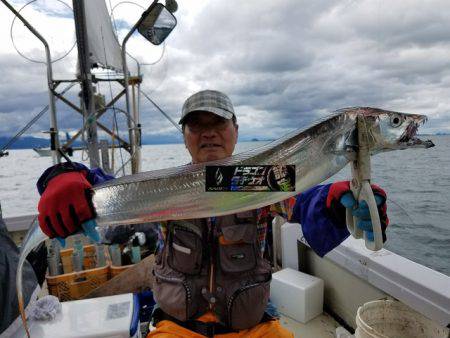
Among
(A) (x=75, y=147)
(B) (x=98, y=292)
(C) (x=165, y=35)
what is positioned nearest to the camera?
(B) (x=98, y=292)

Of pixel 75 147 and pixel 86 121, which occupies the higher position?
pixel 86 121

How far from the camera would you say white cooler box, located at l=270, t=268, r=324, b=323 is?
155 inches

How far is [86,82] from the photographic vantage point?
16.3 feet

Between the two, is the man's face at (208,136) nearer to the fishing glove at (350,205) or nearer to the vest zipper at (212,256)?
the vest zipper at (212,256)

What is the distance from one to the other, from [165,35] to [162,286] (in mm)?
3843

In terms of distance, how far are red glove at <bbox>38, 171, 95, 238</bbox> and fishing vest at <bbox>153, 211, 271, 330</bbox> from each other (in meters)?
0.72

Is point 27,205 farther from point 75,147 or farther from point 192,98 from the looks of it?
point 192,98

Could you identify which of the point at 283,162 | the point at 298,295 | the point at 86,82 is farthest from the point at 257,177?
the point at 86,82

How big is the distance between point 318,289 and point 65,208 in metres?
3.19

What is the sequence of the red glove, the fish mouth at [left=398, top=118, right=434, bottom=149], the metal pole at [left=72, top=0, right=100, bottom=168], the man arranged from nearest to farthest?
1. the fish mouth at [left=398, top=118, right=434, bottom=149]
2. the red glove
3. the man
4. the metal pole at [left=72, top=0, right=100, bottom=168]

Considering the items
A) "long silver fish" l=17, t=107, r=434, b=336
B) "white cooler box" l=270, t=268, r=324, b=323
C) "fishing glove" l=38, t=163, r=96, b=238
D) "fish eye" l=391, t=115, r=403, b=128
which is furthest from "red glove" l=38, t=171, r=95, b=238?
"white cooler box" l=270, t=268, r=324, b=323

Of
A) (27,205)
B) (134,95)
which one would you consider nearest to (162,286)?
(134,95)

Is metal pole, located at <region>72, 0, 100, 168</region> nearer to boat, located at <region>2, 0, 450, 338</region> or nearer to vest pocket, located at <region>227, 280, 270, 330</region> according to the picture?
boat, located at <region>2, 0, 450, 338</region>

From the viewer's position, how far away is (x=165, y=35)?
5027 mm
